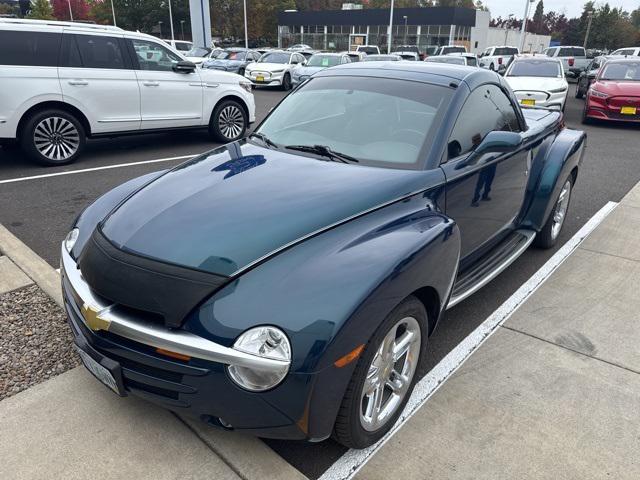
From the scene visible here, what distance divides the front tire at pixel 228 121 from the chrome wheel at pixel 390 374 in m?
7.27

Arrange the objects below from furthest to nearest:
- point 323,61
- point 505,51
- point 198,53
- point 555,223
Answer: point 505,51
point 198,53
point 323,61
point 555,223

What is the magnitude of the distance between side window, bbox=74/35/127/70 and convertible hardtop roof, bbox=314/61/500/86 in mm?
4919

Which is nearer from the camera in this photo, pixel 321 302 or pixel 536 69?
pixel 321 302

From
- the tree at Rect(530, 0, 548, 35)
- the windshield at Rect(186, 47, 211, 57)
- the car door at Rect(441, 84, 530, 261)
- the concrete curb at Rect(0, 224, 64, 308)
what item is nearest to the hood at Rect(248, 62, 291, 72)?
the windshield at Rect(186, 47, 211, 57)

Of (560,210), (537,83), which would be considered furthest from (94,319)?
(537,83)

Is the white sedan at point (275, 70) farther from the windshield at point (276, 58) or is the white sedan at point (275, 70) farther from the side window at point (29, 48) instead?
the side window at point (29, 48)

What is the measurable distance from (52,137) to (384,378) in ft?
21.6

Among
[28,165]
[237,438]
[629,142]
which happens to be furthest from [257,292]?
[629,142]

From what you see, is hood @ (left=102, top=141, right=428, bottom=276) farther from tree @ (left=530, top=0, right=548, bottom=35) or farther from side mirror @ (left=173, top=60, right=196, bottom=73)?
tree @ (left=530, top=0, right=548, bottom=35)

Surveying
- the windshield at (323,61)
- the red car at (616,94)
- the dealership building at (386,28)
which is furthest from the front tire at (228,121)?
the dealership building at (386,28)

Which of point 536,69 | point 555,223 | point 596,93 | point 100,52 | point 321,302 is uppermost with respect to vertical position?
point 100,52

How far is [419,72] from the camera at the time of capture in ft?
11.5

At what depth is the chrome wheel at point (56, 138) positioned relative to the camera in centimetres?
699

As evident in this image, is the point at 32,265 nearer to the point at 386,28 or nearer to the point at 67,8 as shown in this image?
the point at 386,28
